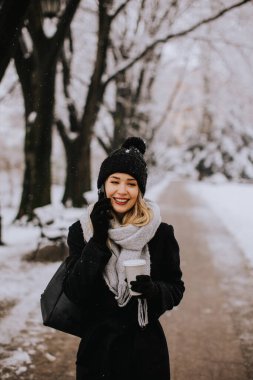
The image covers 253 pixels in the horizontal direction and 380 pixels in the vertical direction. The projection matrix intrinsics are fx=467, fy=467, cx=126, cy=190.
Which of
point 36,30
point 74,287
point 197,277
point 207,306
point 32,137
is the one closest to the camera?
point 74,287

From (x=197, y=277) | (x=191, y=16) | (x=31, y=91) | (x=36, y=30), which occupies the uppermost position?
(x=191, y=16)

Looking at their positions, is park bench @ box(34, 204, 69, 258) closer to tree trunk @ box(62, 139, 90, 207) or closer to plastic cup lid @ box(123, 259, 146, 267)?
tree trunk @ box(62, 139, 90, 207)

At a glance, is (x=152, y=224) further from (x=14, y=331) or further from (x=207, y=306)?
(x=207, y=306)

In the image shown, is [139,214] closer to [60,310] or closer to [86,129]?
[60,310]

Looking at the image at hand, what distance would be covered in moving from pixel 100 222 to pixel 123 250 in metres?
0.19

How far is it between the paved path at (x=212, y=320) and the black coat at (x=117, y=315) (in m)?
2.07

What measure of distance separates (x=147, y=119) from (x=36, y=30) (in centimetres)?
1836

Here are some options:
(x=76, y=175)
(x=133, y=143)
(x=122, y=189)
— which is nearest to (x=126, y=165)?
(x=122, y=189)

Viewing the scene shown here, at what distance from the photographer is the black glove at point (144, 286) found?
6.86 feet

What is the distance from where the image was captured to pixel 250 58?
16016mm

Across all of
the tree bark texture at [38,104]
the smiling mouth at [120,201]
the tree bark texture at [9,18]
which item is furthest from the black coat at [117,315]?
the tree bark texture at [38,104]

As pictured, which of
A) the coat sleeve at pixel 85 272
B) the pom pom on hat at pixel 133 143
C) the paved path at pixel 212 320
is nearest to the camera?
the coat sleeve at pixel 85 272

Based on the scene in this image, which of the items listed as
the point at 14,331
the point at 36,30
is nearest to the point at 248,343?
the point at 14,331

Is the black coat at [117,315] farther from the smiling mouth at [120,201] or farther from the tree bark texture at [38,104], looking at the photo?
the tree bark texture at [38,104]
